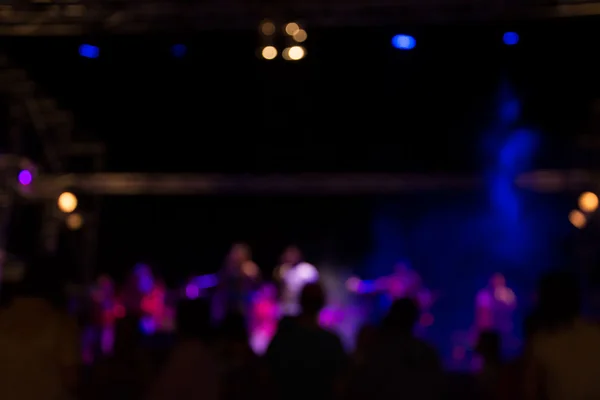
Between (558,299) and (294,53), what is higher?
(294,53)

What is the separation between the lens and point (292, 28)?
719 centimetres

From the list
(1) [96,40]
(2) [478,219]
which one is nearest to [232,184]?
(1) [96,40]

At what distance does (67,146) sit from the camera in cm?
1049

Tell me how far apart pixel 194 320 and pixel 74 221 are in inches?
295

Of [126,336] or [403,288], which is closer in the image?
[126,336]

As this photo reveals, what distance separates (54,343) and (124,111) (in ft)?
28.2

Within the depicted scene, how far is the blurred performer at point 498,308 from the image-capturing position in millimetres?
10367

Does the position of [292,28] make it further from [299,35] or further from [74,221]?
[74,221]

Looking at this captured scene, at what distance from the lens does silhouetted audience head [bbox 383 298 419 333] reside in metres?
3.32

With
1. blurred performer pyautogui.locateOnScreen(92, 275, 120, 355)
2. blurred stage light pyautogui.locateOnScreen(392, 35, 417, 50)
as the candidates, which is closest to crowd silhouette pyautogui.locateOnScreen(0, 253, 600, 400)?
blurred stage light pyautogui.locateOnScreen(392, 35, 417, 50)

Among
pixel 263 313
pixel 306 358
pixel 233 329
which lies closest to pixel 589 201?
pixel 263 313

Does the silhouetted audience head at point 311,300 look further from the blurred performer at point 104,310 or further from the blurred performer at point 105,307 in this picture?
the blurred performer at point 105,307

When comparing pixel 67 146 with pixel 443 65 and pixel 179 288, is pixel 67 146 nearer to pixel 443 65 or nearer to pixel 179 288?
pixel 179 288

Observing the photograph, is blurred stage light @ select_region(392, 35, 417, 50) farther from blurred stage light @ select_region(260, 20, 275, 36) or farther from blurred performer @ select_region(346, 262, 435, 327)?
blurred performer @ select_region(346, 262, 435, 327)
